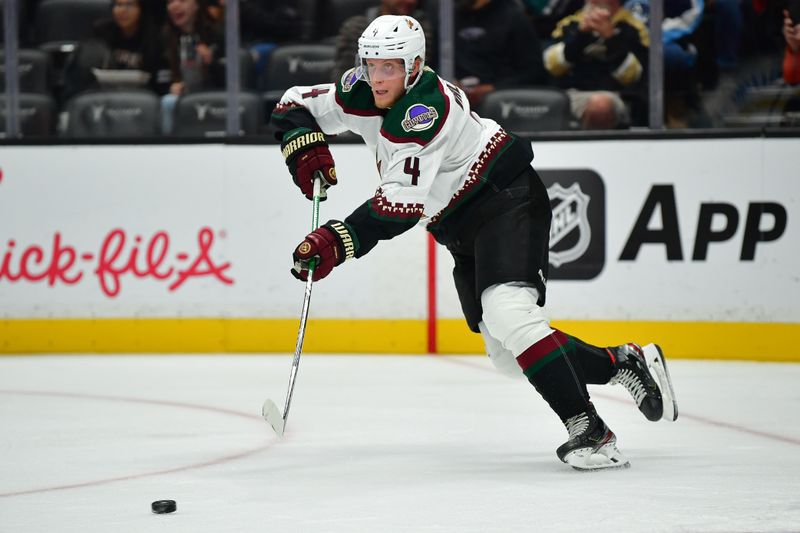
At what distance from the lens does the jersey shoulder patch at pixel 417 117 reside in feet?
11.4

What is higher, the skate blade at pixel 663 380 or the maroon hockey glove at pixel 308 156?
the maroon hockey glove at pixel 308 156

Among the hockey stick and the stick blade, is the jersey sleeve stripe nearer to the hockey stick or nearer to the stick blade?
the hockey stick

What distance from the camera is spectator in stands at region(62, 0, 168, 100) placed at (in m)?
6.79

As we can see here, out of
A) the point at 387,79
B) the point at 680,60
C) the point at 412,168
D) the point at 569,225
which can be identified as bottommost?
the point at 569,225

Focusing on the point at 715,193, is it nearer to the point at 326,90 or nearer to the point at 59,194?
the point at 326,90

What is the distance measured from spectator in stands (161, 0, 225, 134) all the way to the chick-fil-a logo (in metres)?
0.63

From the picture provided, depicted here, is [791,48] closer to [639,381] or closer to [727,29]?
[727,29]

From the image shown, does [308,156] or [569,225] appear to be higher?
[308,156]

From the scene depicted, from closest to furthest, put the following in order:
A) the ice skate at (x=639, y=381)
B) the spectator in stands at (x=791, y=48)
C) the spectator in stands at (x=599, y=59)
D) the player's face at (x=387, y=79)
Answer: the player's face at (x=387, y=79), the ice skate at (x=639, y=381), the spectator in stands at (x=791, y=48), the spectator in stands at (x=599, y=59)

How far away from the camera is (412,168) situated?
3.47m

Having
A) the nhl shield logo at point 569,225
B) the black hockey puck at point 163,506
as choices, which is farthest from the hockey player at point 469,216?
the nhl shield logo at point 569,225

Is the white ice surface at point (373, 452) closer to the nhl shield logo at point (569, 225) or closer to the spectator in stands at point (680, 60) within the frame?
the nhl shield logo at point (569, 225)

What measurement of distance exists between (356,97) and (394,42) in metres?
0.37

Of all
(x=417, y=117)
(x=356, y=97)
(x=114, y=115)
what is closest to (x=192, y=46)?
(x=114, y=115)
